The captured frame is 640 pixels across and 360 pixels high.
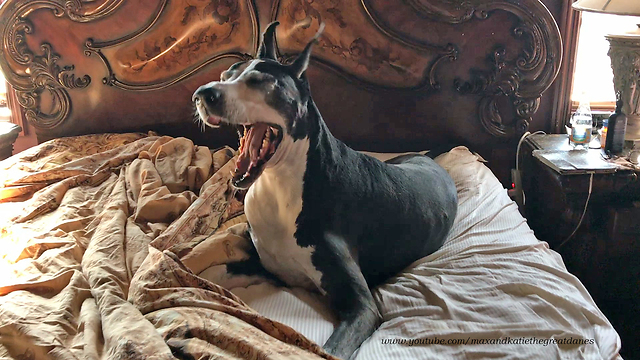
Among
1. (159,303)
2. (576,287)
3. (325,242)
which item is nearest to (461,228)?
(576,287)

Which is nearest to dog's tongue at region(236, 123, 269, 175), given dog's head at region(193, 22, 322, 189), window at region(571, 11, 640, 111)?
dog's head at region(193, 22, 322, 189)

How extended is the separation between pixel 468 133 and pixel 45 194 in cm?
176

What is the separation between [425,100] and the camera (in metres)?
2.45

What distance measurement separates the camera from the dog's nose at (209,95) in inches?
46.6

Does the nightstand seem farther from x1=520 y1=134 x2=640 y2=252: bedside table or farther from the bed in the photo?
the bed

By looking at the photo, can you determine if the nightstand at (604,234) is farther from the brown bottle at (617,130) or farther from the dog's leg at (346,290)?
the dog's leg at (346,290)

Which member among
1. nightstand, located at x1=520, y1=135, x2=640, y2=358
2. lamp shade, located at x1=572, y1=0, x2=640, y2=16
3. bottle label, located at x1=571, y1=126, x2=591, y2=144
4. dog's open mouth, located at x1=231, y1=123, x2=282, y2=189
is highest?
lamp shade, located at x1=572, y1=0, x2=640, y2=16

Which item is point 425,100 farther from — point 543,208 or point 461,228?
point 461,228

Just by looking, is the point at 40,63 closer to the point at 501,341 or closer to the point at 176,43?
the point at 176,43

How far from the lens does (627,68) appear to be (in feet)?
6.46

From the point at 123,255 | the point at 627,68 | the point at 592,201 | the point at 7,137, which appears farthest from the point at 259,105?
the point at 7,137

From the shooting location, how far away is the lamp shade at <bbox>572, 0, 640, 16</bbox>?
1691 mm

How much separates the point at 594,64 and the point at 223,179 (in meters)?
1.82

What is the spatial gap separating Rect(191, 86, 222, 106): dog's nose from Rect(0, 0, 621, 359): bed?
0.39 meters
